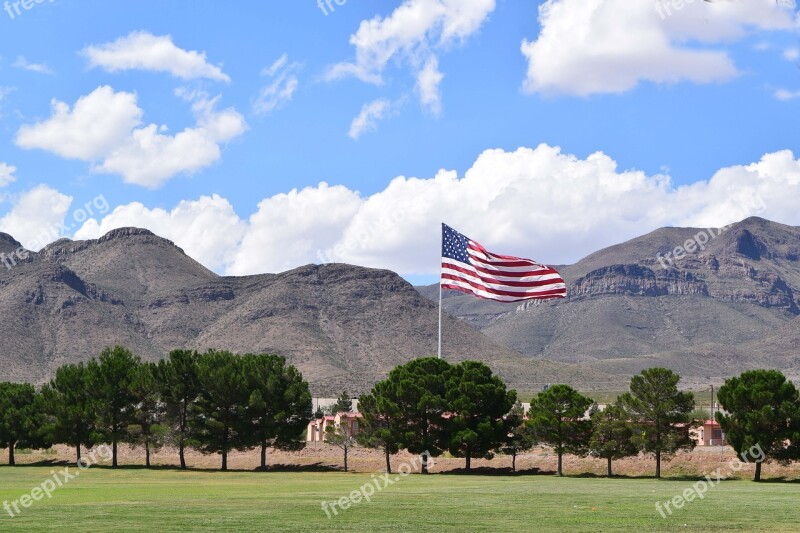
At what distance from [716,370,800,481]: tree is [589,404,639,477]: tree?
7315 millimetres

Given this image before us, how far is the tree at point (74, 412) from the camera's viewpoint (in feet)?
315

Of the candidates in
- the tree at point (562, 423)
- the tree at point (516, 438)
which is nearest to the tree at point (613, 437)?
the tree at point (562, 423)

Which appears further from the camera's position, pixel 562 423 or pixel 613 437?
pixel 562 423

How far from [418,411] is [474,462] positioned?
878cm

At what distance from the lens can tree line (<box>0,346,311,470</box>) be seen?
3597 inches

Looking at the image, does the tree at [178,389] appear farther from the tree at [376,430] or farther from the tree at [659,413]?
the tree at [659,413]

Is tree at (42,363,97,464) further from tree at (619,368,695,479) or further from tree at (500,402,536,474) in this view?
tree at (619,368,695,479)

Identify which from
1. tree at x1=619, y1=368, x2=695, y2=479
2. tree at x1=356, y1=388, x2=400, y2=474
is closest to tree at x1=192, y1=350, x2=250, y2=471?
tree at x1=356, y1=388, x2=400, y2=474

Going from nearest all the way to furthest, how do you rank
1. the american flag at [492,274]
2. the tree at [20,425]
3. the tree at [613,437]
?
the american flag at [492,274] → the tree at [613,437] → the tree at [20,425]

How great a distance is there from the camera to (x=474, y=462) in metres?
90.7

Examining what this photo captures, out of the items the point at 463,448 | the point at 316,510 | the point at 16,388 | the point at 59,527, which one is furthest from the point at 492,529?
the point at 16,388

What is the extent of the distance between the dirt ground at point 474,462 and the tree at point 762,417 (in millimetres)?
2495

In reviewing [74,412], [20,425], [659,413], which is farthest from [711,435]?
[20,425]

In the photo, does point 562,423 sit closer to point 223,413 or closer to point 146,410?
point 223,413
